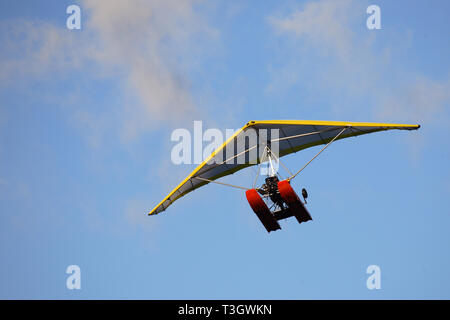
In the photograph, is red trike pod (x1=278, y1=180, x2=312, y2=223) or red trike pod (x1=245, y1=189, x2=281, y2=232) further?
red trike pod (x1=245, y1=189, x2=281, y2=232)

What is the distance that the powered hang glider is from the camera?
54.6 meters

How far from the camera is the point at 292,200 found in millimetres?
53875

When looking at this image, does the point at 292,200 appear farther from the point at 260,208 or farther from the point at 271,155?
the point at 271,155

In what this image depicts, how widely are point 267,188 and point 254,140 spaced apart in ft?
20.1

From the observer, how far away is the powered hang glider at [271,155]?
5462 centimetres

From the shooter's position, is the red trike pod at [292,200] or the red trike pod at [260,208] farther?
the red trike pod at [260,208]

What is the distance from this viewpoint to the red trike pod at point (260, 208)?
5428cm

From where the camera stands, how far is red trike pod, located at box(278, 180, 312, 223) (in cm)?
5359

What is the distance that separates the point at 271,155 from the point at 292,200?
7.36 m
